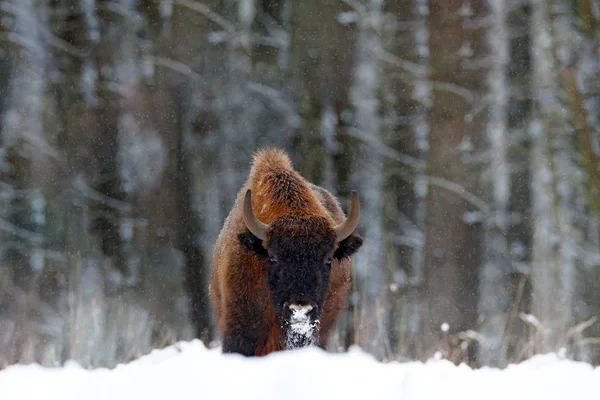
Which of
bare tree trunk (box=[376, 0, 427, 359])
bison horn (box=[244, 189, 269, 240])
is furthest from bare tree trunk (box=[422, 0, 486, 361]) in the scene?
bison horn (box=[244, 189, 269, 240])

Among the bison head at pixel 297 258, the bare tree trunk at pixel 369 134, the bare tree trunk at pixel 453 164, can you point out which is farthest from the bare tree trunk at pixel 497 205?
the bison head at pixel 297 258

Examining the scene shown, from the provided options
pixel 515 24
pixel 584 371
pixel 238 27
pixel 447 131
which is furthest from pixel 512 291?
pixel 584 371

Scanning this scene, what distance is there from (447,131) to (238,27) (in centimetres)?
332

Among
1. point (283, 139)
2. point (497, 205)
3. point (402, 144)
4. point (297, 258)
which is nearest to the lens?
point (297, 258)

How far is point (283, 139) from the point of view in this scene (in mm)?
11211

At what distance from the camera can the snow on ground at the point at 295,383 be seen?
4.25 metres

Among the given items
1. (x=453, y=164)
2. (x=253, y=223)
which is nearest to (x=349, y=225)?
(x=253, y=223)

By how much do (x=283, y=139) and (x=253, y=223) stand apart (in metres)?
4.90

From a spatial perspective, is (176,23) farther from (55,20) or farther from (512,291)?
(512,291)

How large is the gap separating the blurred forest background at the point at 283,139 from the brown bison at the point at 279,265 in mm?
3527

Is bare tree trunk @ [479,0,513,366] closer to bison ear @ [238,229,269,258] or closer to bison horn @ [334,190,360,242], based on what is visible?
bison horn @ [334,190,360,242]

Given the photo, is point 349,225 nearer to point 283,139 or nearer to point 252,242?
point 252,242

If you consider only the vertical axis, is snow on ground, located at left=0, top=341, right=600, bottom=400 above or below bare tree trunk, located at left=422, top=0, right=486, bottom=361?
below

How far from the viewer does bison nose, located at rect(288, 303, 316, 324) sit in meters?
5.76
